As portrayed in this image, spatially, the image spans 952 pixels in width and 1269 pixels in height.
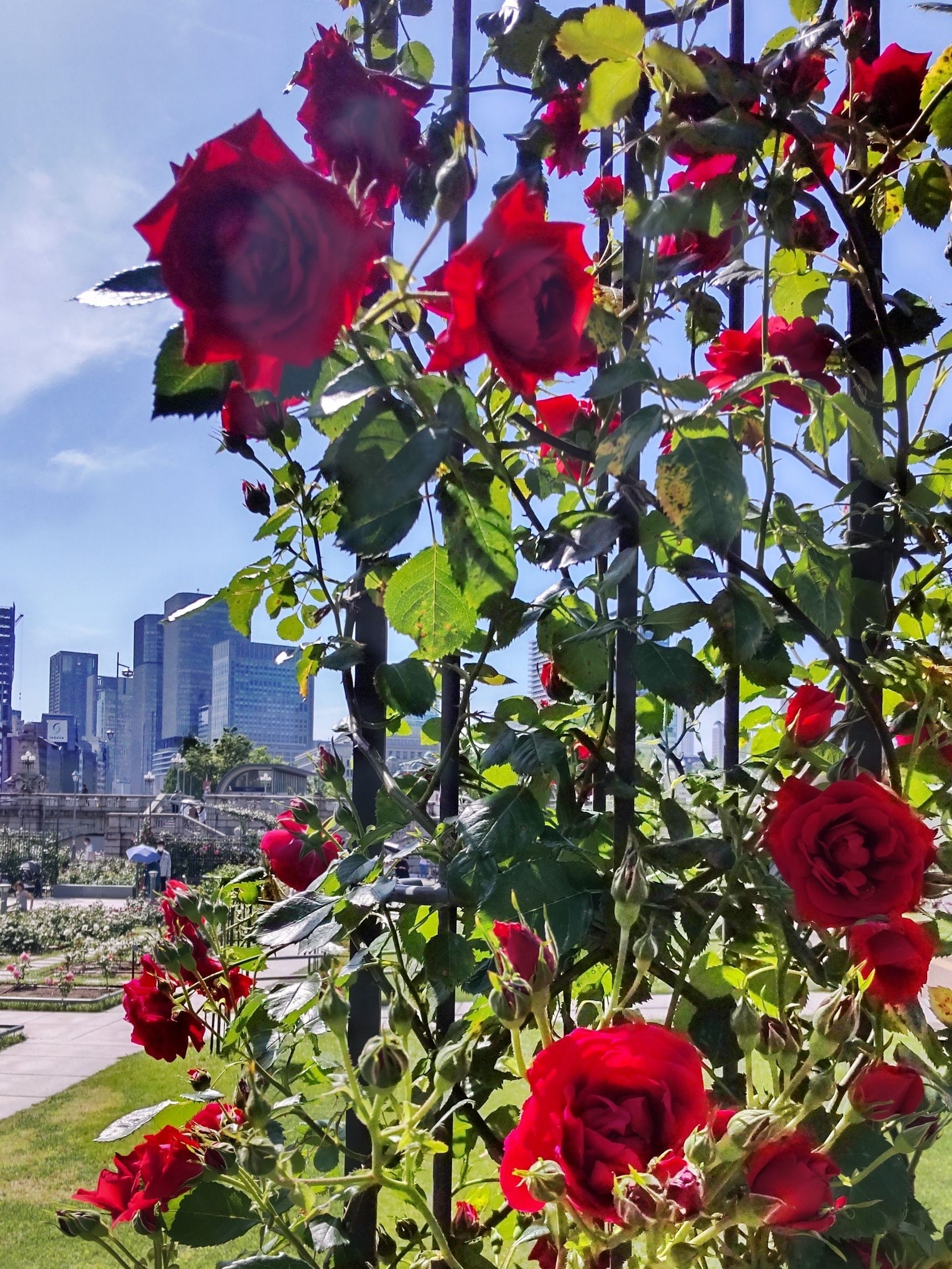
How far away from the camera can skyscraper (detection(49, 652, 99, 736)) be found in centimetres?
8212

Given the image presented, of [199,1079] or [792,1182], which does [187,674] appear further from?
[792,1182]

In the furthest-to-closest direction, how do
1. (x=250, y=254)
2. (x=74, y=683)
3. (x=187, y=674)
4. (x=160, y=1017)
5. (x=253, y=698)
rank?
(x=74, y=683) < (x=187, y=674) < (x=253, y=698) < (x=160, y=1017) < (x=250, y=254)

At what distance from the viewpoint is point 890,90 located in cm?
49

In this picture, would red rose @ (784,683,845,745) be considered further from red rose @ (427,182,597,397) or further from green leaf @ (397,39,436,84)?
green leaf @ (397,39,436,84)

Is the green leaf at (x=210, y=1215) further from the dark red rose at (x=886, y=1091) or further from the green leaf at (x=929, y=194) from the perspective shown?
the green leaf at (x=929, y=194)

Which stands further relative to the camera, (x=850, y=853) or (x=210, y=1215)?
(x=210, y=1215)

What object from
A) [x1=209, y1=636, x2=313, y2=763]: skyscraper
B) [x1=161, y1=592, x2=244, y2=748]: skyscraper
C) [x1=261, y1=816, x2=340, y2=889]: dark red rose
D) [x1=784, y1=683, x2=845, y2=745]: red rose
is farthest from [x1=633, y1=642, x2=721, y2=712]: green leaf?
[x1=161, y1=592, x2=244, y2=748]: skyscraper

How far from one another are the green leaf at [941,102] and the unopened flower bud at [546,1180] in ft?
1.57

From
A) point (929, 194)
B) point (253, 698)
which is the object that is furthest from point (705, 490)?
point (253, 698)

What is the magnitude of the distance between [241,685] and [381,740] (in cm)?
6995

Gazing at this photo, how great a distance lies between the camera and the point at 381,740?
540 millimetres

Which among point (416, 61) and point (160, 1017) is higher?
point (416, 61)

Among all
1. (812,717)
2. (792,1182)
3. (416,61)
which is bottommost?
(792,1182)

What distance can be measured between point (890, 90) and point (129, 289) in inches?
16.0
